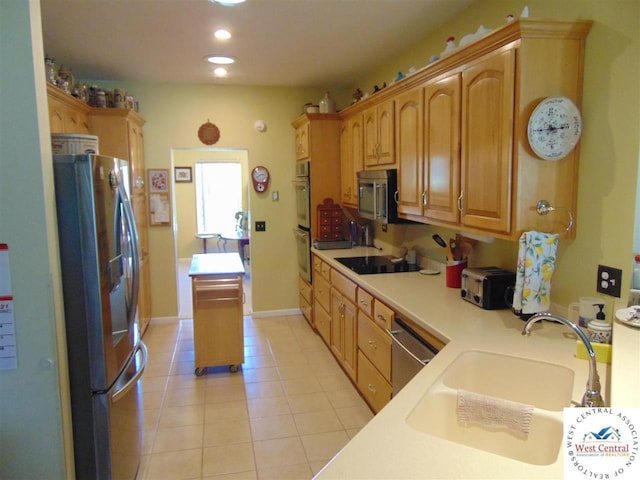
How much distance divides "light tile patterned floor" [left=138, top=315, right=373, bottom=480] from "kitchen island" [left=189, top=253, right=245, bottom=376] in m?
0.16

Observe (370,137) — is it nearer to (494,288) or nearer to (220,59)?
(220,59)

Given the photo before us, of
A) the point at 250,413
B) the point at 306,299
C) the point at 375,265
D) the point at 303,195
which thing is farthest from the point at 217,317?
the point at 303,195

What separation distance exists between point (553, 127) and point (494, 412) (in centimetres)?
125

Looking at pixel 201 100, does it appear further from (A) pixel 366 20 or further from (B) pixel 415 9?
(B) pixel 415 9

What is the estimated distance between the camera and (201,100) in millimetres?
4977

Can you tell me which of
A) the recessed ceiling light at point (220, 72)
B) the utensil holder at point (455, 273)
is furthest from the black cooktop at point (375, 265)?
the recessed ceiling light at point (220, 72)

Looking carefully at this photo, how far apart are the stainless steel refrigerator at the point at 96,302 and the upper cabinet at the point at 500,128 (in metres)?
1.71

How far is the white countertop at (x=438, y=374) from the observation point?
106cm

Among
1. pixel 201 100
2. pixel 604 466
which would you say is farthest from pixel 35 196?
pixel 201 100

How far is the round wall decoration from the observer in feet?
16.4

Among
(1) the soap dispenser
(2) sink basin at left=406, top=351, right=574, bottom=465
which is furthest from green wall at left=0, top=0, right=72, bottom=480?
(1) the soap dispenser

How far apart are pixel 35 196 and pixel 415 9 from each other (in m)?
2.42

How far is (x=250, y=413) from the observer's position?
3.15 metres

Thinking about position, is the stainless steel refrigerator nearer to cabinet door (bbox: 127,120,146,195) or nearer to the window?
cabinet door (bbox: 127,120,146,195)
